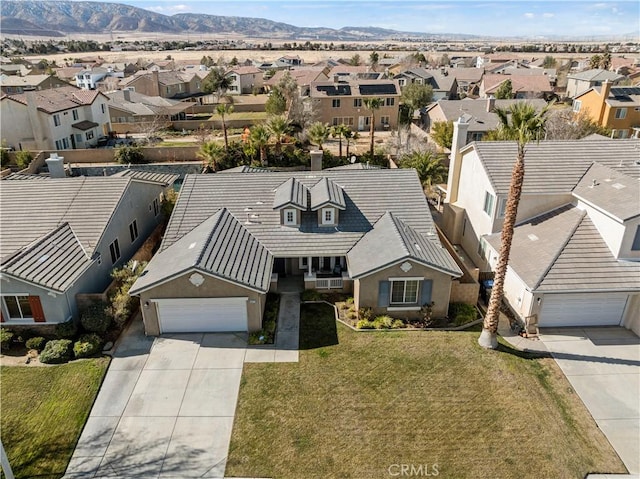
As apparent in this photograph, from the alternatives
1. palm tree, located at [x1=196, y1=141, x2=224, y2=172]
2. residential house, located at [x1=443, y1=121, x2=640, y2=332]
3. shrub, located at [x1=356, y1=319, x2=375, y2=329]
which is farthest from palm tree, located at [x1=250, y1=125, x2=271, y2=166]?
shrub, located at [x1=356, y1=319, x2=375, y2=329]

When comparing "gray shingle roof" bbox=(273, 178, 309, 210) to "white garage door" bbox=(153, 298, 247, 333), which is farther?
"gray shingle roof" bbox=(273, 178, 309, 210)

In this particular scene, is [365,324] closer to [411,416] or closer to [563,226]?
[411,416]

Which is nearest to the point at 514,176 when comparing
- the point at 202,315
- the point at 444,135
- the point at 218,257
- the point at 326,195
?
the point at 326,195

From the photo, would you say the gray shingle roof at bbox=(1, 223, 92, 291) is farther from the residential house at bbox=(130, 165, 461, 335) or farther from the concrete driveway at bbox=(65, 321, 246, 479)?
the concrete driveway at bbox=(65, 321, 246, 479)

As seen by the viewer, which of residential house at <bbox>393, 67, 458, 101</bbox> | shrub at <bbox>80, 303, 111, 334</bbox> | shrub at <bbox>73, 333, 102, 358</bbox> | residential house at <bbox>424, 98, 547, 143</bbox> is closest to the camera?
shrub at <bbox>73, 333, 102, 358</bbox>

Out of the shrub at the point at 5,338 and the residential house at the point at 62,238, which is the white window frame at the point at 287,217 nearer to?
the residential house at the point at 62,238

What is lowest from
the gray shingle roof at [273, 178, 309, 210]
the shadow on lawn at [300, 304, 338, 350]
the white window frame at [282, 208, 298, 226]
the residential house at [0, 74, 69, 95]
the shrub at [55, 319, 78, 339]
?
the shadow on lawn at [300, 304, 338, 350]

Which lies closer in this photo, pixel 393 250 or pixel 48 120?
pixel 393 250
